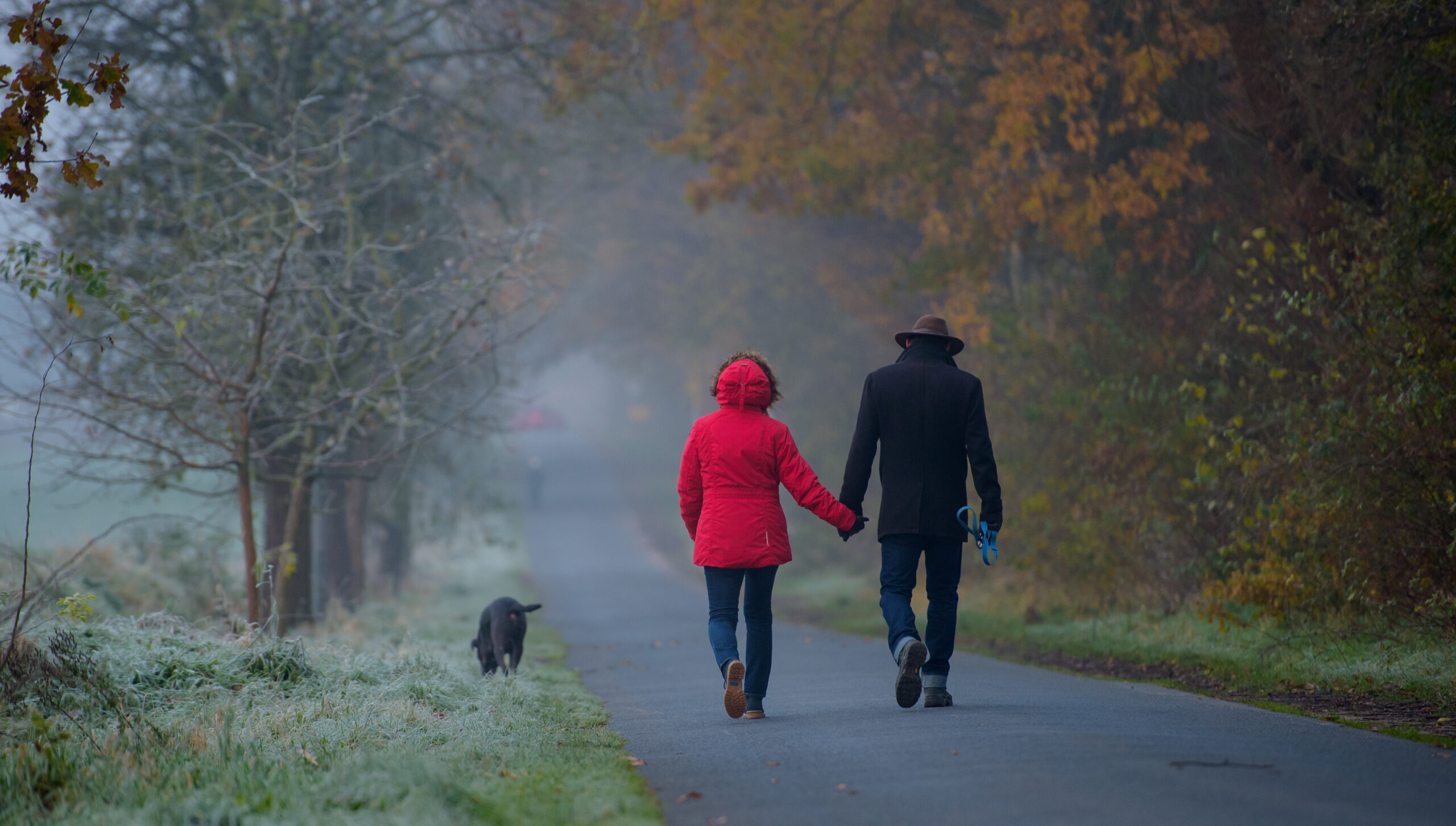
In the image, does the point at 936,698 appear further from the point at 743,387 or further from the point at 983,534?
the point at 743,387

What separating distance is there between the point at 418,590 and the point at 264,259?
14602 mm

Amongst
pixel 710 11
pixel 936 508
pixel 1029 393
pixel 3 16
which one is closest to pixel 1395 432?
pixel 936 508

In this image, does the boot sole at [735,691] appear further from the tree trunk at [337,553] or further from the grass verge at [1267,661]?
the tree trunk at [337,553]

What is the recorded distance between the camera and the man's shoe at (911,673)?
22.1 ft

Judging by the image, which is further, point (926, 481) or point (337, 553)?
point (337, 553)

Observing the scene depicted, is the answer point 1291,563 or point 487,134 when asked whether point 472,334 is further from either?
point 1291,563

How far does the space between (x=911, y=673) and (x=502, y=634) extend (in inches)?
178

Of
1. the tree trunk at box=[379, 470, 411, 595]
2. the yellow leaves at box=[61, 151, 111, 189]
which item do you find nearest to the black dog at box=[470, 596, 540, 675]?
the yellow leaves at box=[61, 151, 111, 189]

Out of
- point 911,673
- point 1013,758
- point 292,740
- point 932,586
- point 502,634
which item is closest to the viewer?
point 1013,758

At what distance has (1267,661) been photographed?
9227 mm

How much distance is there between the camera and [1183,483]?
37.4ft

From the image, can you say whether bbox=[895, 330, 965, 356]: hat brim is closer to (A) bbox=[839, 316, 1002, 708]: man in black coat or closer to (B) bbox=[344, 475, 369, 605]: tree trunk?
(A) bbox=[839, 316, 1002, 708]: man in black coat

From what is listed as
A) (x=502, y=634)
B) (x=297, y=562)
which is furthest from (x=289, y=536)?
(x=502, y=634)

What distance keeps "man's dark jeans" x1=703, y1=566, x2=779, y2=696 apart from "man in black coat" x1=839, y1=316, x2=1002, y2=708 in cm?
58
